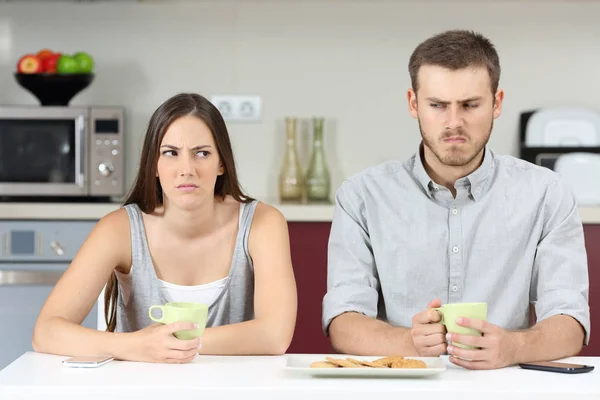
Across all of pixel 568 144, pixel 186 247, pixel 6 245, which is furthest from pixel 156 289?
pixel 568 144

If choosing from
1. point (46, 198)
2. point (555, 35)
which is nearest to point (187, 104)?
point (46, 198)

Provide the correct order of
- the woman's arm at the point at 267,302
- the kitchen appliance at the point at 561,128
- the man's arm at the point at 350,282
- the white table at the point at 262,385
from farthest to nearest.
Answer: the kitchen appliance at the point at 561,128
the man's arm at the point at 350,282
the woman's arm at the point at 267,302
the white table at the point at 262,385

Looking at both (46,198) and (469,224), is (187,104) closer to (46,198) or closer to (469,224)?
(469,224)

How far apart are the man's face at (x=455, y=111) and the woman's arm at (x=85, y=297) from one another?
0.65 m

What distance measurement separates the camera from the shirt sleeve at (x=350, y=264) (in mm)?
1771

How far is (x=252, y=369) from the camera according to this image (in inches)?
53.5

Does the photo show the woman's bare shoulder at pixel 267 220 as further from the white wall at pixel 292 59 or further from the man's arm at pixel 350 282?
the white wall at pixel 292 59

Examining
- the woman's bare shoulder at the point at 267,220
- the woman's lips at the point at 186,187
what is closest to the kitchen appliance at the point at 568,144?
the woman's bare shoulder at the point at 267,220

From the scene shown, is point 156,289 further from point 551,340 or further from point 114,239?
point 551,340

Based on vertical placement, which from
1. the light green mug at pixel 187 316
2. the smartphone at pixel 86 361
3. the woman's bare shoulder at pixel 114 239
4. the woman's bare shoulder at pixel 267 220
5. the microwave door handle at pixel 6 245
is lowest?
the microwave door handle at pixel 6 245

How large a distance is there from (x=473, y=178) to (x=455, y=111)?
7.7 inches

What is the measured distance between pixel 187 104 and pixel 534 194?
74cm

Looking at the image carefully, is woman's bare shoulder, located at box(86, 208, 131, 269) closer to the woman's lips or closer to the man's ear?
the woman's lips

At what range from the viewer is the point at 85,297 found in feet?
5.57
